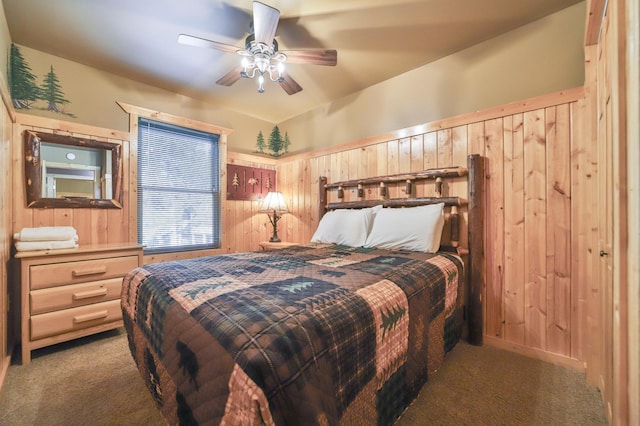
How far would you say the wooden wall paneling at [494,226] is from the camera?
215 cm

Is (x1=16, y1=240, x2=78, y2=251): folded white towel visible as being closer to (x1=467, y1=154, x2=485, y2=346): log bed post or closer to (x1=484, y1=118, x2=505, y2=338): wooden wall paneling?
(x1=467, y1=154, x2=485, y2=346): log bed post

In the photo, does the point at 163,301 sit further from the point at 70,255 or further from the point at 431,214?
the point at 431,214

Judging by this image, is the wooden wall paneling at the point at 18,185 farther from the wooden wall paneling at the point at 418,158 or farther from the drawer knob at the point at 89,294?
the wooden wall paneling at the point at 418,158

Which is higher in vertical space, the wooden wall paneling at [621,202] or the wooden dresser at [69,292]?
the wooden wall paneling at [621,202]

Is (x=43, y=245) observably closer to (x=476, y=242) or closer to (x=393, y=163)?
(x=393, y=163)

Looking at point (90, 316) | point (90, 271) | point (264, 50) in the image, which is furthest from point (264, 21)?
point (90, 316)

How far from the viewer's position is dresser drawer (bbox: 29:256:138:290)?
1.98 m

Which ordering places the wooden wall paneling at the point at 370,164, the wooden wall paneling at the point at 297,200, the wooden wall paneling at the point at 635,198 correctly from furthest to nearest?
the wooden wall paneling at the point at 297,200, the wooden wall paneling at the point at 370,164, the wooden wall paneling at the point at 635,198

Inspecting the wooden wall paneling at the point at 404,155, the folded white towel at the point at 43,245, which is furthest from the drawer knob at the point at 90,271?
the wooden wall paneling at the point at 404,155

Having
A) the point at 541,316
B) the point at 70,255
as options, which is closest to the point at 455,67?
the point at 541,316

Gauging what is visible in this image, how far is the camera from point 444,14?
6.43 ft

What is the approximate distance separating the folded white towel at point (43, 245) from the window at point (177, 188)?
73 centimetres

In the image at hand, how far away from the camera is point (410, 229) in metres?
2.27

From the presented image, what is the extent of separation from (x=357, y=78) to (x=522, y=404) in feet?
9.60
